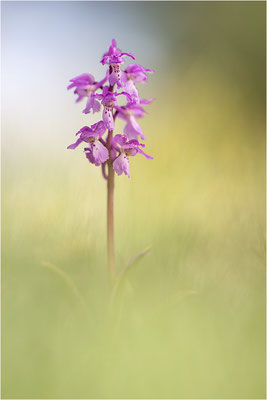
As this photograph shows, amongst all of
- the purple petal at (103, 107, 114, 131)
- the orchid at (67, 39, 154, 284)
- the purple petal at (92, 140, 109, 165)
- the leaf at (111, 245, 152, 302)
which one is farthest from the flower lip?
the leaf at (111, 245, 152, 302)

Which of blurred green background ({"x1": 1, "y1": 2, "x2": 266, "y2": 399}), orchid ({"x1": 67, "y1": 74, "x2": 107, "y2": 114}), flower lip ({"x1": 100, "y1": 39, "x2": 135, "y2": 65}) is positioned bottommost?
blurred green background ({"x1": 1, "y1": 2, "x2": 266, "y2": 399})

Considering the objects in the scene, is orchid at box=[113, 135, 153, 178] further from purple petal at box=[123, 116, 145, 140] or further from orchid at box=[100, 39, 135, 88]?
orchid at box=[100, 39, 135, 88]

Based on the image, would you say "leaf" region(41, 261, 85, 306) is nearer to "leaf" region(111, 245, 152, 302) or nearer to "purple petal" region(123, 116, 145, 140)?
"leaf" region(111, 245, 152, 302)

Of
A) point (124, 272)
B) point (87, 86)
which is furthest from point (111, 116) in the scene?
point (124, 272)

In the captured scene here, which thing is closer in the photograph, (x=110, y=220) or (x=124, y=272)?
(x=124, y=272)

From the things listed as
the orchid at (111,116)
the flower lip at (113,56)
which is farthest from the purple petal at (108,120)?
the flower lip at (113,56)

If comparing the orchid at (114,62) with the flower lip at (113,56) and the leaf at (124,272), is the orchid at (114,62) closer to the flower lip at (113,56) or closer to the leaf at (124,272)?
the flower lip at (113,56)

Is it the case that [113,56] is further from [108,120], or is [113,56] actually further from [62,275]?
[62,275]

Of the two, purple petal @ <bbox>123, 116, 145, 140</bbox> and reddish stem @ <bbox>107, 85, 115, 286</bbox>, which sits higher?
purple petal @ <bbox>123, 116, 145, 140</bbox>

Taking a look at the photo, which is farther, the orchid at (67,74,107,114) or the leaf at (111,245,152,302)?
the orchid at (67,74,107,114)
